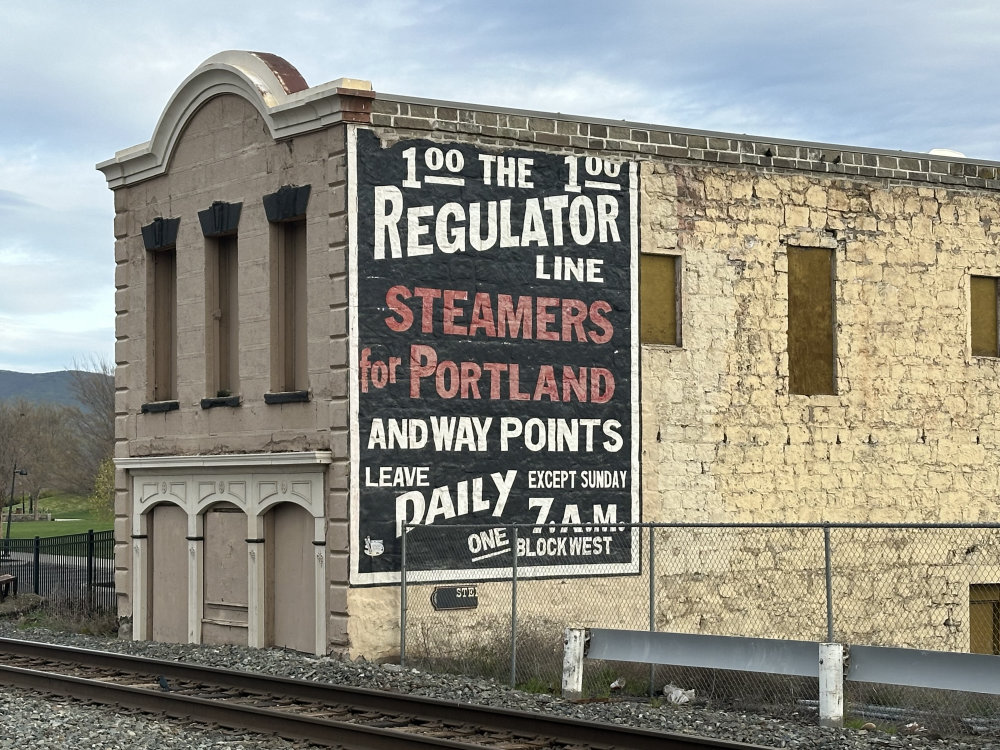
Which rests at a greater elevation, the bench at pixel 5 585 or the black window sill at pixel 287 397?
the black window sill at pixel 287 397

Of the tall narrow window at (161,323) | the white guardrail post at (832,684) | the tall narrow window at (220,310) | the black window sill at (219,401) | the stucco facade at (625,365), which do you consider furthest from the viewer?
the tall narrow window at (161,323)

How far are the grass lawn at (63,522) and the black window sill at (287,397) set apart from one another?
40007 millimetres

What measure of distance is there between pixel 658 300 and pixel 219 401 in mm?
6459

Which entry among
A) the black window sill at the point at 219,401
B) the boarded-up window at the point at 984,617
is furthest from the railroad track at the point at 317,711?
the boarded-up window at the point at 984,617

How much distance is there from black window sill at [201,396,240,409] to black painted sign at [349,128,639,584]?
110 inches

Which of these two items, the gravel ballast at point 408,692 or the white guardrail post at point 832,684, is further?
the white guardrail post at point 832,684

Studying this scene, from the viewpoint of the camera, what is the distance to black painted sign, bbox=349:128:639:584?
19.5 m

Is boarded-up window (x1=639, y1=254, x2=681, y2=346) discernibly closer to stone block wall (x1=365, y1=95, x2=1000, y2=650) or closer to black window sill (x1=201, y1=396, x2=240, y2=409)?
stone block wall (x1=365, y1=95, x2=1000, y2=650)


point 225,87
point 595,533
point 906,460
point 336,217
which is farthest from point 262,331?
point 906,460

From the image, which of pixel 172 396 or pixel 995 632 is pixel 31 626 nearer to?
pixel 172 396

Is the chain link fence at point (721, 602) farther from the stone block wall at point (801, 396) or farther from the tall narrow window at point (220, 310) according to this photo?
the tall narrow window at point (220, 310)

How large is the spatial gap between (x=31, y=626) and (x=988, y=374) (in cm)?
1622

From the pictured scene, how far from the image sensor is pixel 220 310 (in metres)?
22.1

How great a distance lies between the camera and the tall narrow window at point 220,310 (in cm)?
2192
